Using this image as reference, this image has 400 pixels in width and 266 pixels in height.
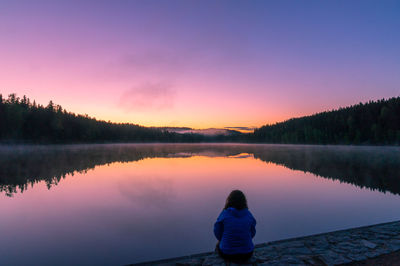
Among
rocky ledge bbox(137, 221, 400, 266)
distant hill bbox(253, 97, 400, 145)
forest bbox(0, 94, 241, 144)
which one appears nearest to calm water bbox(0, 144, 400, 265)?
rocky ledge bbox(137, 221, 400, 266)

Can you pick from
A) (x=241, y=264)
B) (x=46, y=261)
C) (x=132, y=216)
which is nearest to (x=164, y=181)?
(x=132, y=216)

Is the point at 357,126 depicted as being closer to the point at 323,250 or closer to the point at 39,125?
the point at 323,250

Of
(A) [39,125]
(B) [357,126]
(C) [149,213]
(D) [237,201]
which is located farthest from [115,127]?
(D) [237,201]

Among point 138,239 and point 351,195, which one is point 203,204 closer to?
point 138,239

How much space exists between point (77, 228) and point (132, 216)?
2300 millimetres

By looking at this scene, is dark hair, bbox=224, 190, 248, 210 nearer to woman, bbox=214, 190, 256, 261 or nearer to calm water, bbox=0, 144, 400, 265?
woman, bbox=214, 190, 256, 261

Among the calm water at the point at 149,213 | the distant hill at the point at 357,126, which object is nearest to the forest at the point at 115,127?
the distant hill at the point at 357,126

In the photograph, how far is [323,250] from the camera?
646 cm

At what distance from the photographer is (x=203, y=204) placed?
12.6 m

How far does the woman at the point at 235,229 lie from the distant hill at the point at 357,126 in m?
127

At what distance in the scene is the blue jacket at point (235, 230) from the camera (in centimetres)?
510

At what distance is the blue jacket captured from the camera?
5.10 meters

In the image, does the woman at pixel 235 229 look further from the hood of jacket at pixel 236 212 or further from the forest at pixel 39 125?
the forest at pixel 39 125

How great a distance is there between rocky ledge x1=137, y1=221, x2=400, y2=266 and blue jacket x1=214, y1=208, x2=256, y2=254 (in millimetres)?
605
